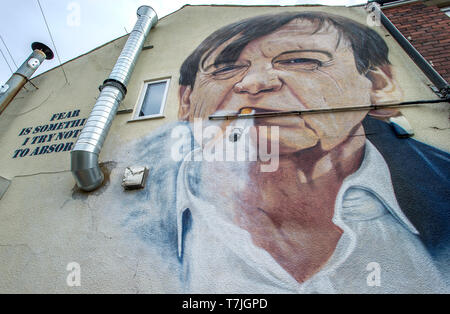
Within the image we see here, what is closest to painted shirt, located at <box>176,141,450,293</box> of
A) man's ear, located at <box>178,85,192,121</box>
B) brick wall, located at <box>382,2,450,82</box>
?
man's ear, located at <box>178,85,192,121</box>

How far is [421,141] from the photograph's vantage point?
288 centimetres

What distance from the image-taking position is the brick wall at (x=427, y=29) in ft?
12.2

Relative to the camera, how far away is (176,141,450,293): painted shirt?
6.84ft

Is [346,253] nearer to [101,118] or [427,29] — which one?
[101,118]

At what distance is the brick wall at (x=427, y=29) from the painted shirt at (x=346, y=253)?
2441 mm

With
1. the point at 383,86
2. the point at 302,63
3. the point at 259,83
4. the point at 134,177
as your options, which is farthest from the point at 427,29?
the point at 134,177

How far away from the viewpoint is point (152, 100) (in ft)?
14.9

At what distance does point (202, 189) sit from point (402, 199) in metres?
2.40

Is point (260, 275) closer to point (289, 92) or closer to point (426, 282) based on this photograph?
point (426, 282)

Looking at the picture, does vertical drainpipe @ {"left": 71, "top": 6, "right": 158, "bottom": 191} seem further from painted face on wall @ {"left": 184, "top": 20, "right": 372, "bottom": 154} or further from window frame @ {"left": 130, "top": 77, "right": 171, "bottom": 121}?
painted face on wall @ {"left": 184, "top": 20, "right": 372, "bottom": 154}

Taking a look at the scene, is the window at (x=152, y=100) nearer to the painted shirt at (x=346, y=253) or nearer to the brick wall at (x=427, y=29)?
the painted shirt at (x=346, y=253)

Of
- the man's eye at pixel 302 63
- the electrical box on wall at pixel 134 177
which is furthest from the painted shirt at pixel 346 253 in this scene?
the man's eye at pixel 302 63

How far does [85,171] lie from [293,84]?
360cm
